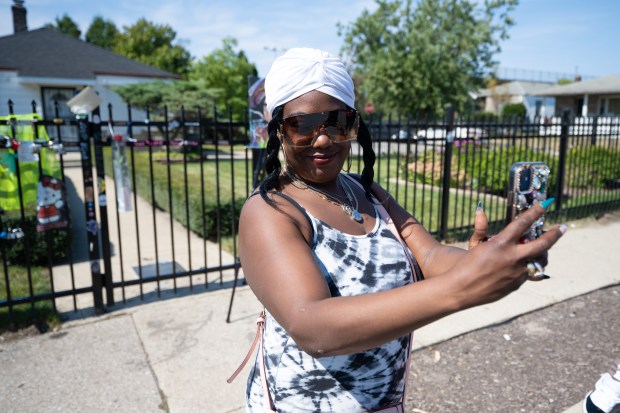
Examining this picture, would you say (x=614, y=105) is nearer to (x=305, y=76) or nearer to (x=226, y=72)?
(x=226, y=72)

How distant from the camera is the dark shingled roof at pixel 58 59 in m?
21.8

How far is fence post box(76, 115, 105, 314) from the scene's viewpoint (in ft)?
13.5

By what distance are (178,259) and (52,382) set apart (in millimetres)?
3120

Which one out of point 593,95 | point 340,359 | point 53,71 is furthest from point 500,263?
point 593,95

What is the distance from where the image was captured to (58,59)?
23312 millimetres

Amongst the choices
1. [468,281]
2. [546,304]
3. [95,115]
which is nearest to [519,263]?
[468,281]

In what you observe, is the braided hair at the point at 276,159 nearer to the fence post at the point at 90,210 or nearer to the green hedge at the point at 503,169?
the fence post at the point at 90,210

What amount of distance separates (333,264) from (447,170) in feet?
18.8

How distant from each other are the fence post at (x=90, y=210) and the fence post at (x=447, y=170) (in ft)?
15.0

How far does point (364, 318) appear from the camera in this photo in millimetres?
989

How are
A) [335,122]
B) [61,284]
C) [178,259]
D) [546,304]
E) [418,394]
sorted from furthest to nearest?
[178,259] → [61,284] → [546,304] → [418,394] → [335,122]

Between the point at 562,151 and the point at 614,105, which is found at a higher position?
the point at 614,105

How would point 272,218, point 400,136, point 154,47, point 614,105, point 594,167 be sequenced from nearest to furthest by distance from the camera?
point 272,218
point 400,136
point 594,167
point 614,105
point 154,47

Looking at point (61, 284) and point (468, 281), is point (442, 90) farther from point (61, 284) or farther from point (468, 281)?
point (468, 281)
